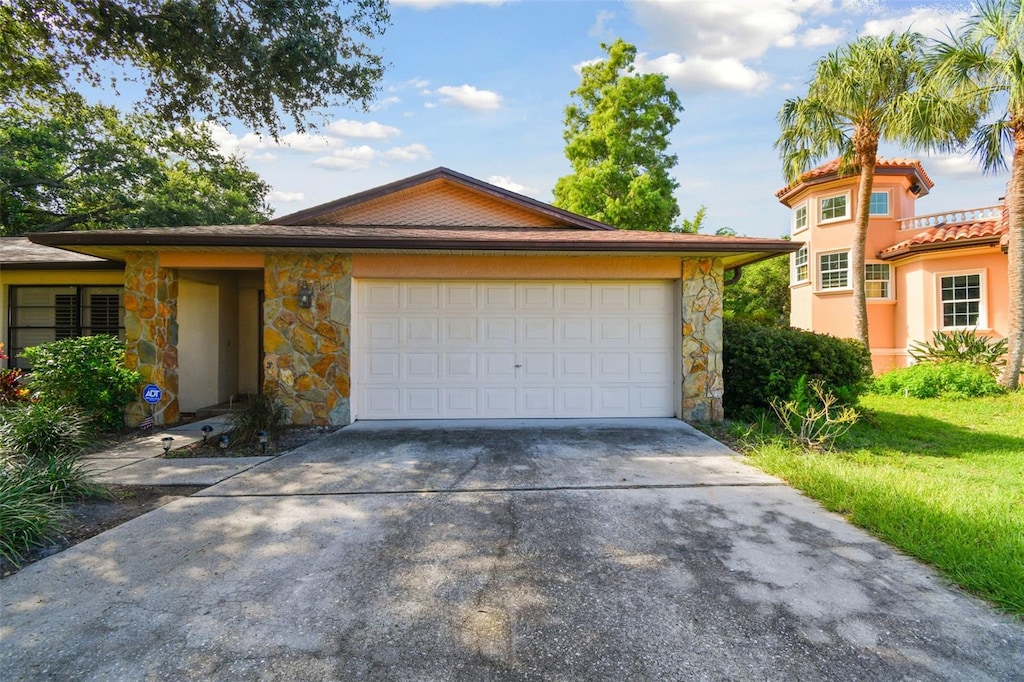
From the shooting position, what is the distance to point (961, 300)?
14.1 m

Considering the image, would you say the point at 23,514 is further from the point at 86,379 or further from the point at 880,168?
the point at 880,168

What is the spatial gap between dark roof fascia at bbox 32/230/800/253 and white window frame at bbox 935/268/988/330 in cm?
1045

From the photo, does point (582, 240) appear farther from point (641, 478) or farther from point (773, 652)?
point (773, 652)

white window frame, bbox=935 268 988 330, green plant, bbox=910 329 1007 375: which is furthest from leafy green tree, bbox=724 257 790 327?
green plant, bbox=910 329 1007 375

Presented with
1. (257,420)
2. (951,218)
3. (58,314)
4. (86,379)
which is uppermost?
(951,218)

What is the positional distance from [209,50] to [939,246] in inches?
697

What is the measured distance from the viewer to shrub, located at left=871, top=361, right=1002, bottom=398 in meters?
11.3

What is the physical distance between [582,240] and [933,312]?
13.2 m

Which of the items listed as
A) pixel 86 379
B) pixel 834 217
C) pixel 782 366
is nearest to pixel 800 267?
pixel 834 217

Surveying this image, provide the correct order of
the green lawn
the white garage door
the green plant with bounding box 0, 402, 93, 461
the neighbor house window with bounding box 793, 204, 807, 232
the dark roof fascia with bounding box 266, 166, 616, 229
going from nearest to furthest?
the green lawn → the green plant with bounding box 0, 402, 93, 461 → the white garage door → the dark roof fascia with bounding box 266, 166, 616, 229 → the neighbor house window with bounding box 793, 204, 807, 232

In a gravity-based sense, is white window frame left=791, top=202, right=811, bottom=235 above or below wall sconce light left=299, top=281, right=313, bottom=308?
above

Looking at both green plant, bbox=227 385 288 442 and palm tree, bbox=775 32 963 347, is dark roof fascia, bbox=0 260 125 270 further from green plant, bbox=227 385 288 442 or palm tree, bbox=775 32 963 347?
palm tree, bbox=775 32 963 347

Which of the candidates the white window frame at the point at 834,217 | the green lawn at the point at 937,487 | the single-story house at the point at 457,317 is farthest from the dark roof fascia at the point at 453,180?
the white window frame at the point at 834,217

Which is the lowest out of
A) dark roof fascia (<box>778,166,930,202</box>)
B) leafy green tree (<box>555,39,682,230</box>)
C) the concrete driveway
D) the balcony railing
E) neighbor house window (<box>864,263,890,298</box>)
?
the concrete driveway
